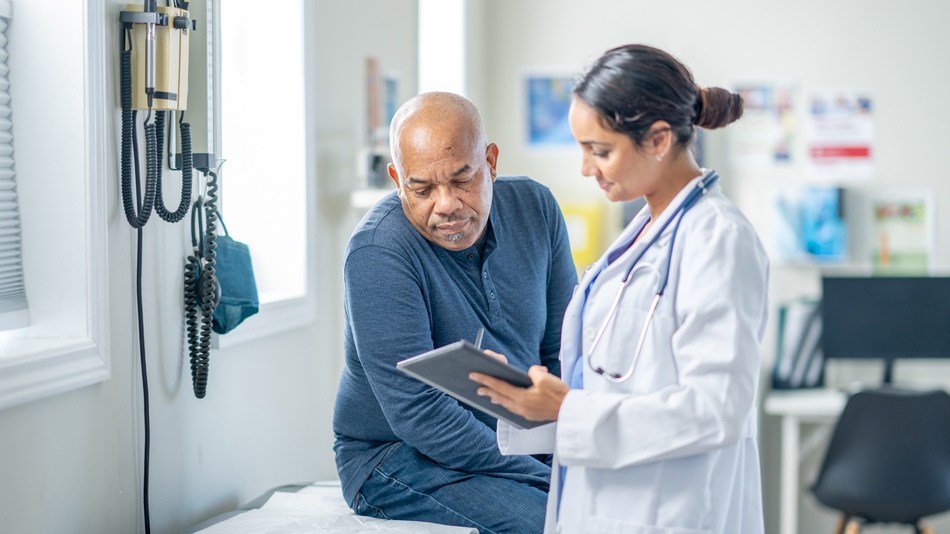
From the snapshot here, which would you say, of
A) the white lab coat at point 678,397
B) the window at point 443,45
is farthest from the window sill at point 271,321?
the window at point 443,45

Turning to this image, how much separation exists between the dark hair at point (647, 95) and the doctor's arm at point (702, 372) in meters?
0.15

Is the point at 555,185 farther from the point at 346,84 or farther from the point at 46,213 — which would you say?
the point at 46,213

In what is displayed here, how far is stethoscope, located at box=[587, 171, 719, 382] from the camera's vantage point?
1285mm

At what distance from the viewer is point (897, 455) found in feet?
10.3

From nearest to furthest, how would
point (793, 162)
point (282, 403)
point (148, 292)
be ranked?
point (148, 292) → point (282, 403) → point (793, 162)

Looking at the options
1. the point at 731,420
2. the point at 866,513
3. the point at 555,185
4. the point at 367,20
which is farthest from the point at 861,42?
the point at 731,420

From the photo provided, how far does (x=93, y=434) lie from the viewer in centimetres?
161

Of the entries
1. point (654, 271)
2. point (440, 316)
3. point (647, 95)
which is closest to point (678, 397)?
point (654, 271)

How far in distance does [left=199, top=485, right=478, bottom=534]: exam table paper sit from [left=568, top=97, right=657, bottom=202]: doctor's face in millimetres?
684

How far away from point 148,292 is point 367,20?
4.38 feet

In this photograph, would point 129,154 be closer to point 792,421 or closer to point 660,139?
point 660,139

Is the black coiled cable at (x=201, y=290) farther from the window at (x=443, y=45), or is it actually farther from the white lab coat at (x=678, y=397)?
the window at (x=443, y=45)

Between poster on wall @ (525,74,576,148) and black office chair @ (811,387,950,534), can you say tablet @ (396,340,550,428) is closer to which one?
black office chair @ (811,387,950,534)

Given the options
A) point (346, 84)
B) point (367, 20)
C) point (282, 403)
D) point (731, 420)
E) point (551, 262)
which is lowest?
point (282, 403)
